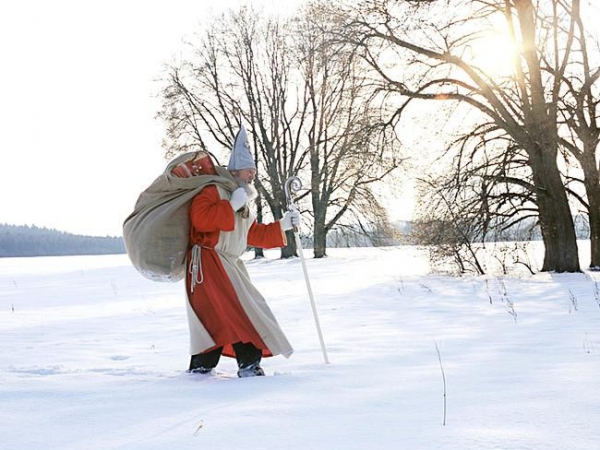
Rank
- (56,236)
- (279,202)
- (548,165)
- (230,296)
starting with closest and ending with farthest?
1. (230,296)
2. (548,165)
3. (279,202)
4. (56,236)

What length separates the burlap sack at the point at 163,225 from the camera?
4.04m

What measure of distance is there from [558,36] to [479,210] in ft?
13.9

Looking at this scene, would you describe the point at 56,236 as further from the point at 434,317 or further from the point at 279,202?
the point at 434,317

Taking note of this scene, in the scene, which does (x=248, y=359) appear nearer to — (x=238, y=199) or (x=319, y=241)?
(x=238, y=199)

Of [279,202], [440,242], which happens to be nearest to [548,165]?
[440,242]

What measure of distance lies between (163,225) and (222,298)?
65cm

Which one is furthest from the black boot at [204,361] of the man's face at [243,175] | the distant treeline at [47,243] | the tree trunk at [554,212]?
the distant treeline at [47,243]

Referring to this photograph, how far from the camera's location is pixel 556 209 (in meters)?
12.4

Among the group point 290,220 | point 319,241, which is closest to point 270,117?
point 319,241

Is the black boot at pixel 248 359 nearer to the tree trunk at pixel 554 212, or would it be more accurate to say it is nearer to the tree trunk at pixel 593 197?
the tree trunk at pixel 554 212

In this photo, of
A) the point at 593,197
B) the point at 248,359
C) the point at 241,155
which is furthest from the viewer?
the point at 593,197

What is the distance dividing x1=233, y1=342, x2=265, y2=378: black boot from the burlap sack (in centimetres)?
69

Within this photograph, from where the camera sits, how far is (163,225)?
404 cm

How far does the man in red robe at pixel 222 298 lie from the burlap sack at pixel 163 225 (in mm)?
72
